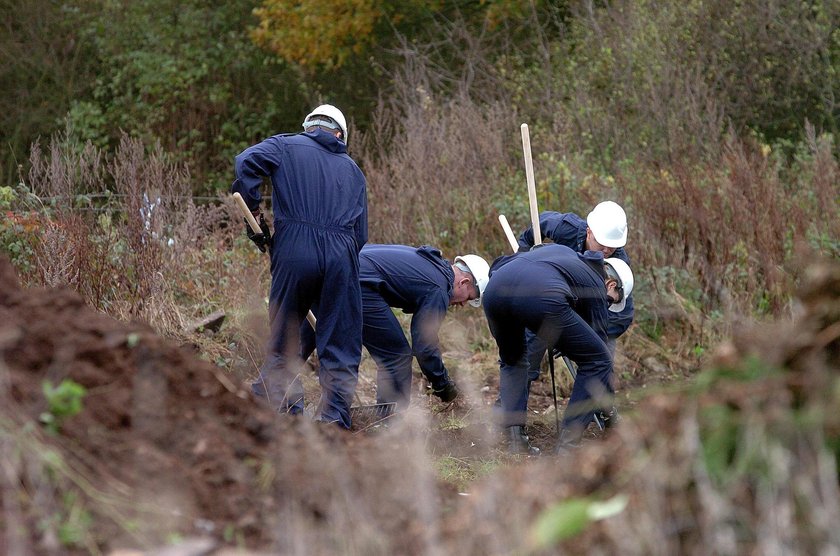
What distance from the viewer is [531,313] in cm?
684

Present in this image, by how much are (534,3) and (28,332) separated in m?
14.9

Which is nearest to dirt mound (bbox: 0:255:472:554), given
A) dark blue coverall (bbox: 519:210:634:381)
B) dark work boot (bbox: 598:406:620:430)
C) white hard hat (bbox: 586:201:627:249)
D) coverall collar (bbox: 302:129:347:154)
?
coverall collar (bbox: 302:129:347:154)

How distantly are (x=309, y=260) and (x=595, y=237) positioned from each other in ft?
7.08

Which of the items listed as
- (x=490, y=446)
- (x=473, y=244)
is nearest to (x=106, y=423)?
(x=490, y=446)

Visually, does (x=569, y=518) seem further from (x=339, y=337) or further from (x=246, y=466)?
(x=339, y=337)

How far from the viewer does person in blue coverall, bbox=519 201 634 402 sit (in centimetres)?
770

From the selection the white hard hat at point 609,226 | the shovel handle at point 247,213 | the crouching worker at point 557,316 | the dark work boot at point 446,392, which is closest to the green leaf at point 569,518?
the crouching worker at point 557,316

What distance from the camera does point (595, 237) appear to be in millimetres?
7719

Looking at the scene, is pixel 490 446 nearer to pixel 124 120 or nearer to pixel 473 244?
pixel 473 244

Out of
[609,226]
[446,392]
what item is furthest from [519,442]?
[609,226]

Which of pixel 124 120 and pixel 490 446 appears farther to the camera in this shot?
pixel 124 120

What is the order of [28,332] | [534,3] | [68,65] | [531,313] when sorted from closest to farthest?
[28,332] → [531,313] → [534,3] → [68,65]

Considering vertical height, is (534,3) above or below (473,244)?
above

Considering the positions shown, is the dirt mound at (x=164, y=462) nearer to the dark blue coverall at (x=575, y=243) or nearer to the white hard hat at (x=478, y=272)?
the white hard hat at (x=478, y=272)
